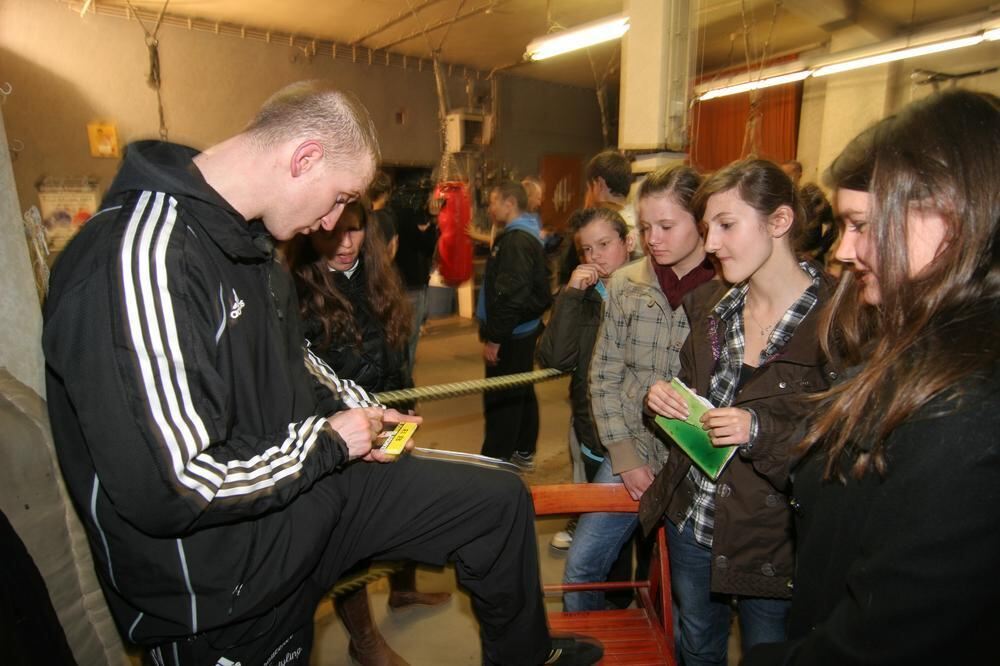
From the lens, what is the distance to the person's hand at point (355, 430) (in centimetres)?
146

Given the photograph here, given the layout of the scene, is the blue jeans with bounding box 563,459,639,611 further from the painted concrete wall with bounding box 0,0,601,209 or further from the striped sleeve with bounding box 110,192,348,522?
the painted concrete wall with bounding box 0,0,601,209

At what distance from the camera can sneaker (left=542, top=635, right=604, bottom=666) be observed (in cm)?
167

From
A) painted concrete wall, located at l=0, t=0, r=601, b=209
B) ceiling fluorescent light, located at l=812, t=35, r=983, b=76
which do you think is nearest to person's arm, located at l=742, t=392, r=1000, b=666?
ceiling fluorescent light, located at l=812, t=35, r=983, b=76

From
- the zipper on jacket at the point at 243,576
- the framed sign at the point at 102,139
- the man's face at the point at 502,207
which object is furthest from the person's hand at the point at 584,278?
the framed sign at the point at 102,139

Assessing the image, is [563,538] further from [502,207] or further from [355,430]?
[502,207]

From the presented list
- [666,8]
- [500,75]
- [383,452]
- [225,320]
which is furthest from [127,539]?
[500,75]

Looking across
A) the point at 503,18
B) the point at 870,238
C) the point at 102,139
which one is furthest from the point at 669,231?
the point at 102,139

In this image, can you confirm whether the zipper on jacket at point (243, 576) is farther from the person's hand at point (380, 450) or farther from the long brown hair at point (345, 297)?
the long brown hair at point (345, 297)

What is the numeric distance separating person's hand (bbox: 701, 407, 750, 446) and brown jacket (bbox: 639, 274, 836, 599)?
0.04m

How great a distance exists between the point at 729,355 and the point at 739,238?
38 cm

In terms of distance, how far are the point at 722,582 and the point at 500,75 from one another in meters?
12.0

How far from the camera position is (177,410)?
1102 mm

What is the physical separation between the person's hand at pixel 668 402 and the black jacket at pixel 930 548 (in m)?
0.74

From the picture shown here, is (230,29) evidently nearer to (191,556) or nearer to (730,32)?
(730,32)
